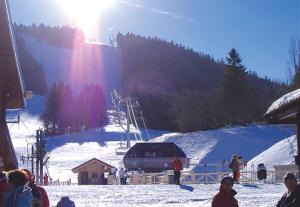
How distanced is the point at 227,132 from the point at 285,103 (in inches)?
2093

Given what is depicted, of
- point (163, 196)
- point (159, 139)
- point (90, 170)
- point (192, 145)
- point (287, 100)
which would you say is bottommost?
point (163, 196)

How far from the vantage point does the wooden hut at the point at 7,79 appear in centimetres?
926

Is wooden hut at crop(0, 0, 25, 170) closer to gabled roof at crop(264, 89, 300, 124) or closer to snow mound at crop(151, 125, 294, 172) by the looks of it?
gabled roof at crop(264, 89, 300, 124)

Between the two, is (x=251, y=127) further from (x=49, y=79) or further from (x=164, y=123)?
(x=49, y=79)

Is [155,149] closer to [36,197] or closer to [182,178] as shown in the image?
[182,178]

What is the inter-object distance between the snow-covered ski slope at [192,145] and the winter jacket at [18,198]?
35.8 meters

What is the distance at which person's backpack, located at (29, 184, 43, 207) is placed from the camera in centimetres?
815

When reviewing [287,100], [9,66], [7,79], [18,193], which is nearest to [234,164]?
[7,79]

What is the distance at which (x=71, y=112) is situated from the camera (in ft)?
412

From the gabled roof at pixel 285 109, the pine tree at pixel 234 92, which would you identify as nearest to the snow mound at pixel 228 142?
the pine tree at pixel 234 92

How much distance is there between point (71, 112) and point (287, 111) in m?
117

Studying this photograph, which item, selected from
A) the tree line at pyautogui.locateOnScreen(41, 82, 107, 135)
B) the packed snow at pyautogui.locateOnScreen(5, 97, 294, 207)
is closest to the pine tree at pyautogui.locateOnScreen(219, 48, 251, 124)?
the packed snow at pyautogui.locateOnScreen(5, 97, 294, 207)

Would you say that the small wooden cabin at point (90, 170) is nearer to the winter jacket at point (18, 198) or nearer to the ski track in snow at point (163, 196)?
the ski track in snow at point (163, 196)

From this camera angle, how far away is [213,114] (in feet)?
267
